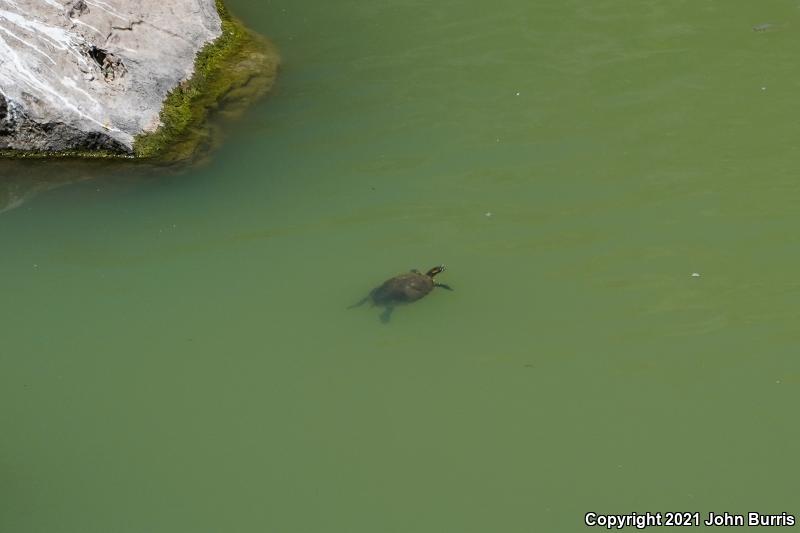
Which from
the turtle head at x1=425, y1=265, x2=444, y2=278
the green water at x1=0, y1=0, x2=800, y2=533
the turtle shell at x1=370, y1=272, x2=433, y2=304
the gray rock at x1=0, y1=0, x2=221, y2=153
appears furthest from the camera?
the gray rock at x1=0, y1=0, x2=221, y2=153

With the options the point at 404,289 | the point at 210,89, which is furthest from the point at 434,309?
the point at 210,89

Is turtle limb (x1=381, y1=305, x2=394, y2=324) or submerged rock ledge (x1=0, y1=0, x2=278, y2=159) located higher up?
submerged rock ledge (x1=0, y1=0, x2=278, y2=159)

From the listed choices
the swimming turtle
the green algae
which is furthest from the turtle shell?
the green algae

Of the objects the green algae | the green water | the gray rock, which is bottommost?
the green water

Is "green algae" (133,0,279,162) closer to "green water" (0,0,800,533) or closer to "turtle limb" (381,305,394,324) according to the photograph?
"green water" (0,0,800,533)

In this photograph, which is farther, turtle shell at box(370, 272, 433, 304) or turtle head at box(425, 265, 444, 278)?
turtle head at box(425, 265, 444, 278)

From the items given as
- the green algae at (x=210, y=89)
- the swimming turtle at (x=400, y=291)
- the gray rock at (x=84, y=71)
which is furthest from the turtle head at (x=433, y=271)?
the gray rock at (x=84, y=71)

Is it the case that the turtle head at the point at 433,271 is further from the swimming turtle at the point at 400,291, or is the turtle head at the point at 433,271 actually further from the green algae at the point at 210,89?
the green algae at the point at 210,89
